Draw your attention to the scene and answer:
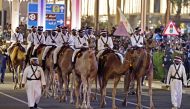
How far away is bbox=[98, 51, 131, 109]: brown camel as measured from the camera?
1155 inches

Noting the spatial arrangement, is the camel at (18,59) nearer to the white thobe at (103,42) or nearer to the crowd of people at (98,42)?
the crowd of people at (98,42)

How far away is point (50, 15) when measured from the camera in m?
53.2

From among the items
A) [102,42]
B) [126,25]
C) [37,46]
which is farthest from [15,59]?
[102,42]

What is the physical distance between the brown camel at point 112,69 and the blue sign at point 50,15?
22.8 m

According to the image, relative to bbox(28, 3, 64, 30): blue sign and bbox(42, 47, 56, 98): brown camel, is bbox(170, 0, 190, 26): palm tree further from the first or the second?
bbox(42, 47, 56, 98): brown camel

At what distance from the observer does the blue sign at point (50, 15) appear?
52969mm

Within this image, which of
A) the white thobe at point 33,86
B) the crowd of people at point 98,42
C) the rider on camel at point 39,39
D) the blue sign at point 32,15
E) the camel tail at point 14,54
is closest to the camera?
the white thobe at point 33,86

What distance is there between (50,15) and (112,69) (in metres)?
24.0

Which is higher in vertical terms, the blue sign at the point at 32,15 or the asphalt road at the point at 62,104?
the blue sign at the point at 32,15

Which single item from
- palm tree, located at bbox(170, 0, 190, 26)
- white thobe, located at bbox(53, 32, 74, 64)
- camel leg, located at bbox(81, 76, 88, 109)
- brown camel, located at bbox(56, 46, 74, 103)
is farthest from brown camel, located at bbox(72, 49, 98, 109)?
palm tree, located at bbox(170, 0, 190, 26)

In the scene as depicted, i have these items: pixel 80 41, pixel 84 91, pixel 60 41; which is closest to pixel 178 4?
pixel 60 41

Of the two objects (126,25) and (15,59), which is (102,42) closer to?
(126,25)

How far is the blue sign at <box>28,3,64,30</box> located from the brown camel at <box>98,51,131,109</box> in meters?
22.8

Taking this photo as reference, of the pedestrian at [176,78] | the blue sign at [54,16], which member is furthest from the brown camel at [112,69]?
the blue sign at [54,16]
